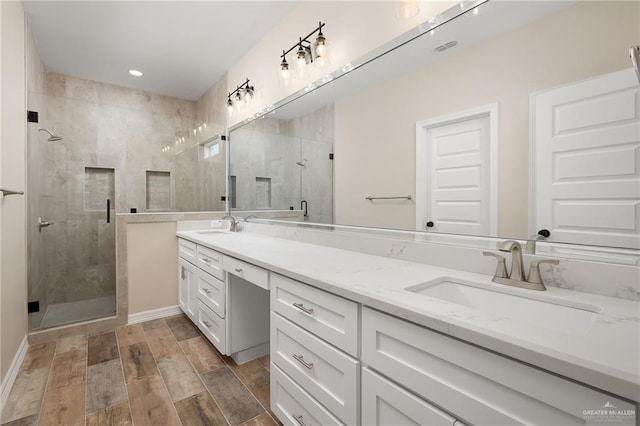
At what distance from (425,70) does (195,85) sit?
3354mm

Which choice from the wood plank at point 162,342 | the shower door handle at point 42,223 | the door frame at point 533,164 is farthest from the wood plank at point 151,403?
the door frame at point 533,164

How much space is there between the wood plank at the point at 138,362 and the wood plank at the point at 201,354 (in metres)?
0.22

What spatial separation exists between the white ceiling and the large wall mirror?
1.41 meters

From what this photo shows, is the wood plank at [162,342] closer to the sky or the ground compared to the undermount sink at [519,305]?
closer to the ground

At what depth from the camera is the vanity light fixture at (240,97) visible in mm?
2848

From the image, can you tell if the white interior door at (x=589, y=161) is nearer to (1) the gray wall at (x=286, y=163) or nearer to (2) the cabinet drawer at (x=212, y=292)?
(1) the gray wall at (x=286, y=163)

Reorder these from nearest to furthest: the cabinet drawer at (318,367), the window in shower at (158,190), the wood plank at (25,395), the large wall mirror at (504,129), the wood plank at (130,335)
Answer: the large wall mirror at (504,129)
the cabinet drawer at (318,367)
the wood plank at (25,395)
the wood plank at (130,335)
the window in shower at (158,190)

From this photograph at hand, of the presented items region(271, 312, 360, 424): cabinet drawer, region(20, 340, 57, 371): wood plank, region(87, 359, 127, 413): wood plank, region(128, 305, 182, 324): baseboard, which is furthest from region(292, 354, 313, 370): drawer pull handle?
region(128, 305, 182, 324): baseboard

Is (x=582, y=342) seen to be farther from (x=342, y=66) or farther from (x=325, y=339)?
(x=342, y=66)

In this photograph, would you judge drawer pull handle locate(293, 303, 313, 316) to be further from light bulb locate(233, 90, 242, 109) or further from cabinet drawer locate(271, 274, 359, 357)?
light bulb locate(233, 90, 242, 109)

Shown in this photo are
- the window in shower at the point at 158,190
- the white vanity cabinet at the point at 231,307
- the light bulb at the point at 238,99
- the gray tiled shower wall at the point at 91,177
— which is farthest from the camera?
the window in shower at the point at 158,190

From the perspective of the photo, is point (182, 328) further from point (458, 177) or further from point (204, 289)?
point (458, 177)

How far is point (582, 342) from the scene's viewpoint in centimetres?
58

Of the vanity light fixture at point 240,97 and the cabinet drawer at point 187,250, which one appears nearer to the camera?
the cabinet drawer at point 187,250
